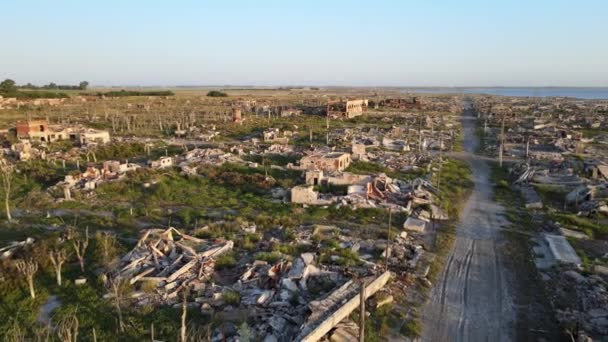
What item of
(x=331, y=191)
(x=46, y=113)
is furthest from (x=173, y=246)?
(x=46, y=113)

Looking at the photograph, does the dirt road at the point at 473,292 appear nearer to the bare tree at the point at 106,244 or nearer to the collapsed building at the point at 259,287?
the collapsed building at the point at 259,287

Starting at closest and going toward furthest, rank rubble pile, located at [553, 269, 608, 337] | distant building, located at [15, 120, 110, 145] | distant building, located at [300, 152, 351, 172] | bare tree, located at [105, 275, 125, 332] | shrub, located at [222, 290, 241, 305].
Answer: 1. bare tree, located at [105, 275, 125, 332]
2. rubble pile, located at [553, 269, 608, 337]
3. shrub, located at [222, 290, 241, 305]
4. distant building, located at [300, 152, 351, 172]
5. distant building, located at [15, 120, 110, 145]

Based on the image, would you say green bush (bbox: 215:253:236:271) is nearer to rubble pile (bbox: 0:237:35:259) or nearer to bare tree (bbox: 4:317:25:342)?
bare tree (bbox: 4:317:25:342)

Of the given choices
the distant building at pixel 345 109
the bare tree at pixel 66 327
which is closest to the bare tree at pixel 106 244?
the bare tree at pixel 66 327

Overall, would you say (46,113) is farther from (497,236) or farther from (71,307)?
(497,236)

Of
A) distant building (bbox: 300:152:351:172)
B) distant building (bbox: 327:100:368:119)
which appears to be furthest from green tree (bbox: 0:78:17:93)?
distant building (bbox: 300:152:351:172)
